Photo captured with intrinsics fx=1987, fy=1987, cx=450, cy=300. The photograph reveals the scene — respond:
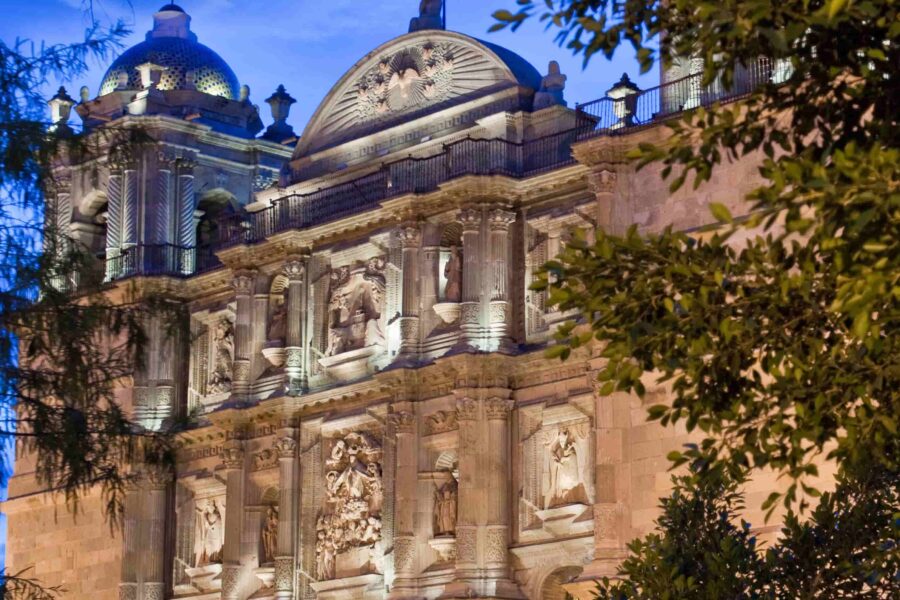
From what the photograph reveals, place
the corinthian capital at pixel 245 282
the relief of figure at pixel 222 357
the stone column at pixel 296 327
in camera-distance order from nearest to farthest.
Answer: the stone column at pixel 296 327
the corinthian capital at pixel 245 282
the relief of figure at pixel 222 357

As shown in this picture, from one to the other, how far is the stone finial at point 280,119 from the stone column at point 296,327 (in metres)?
6.19

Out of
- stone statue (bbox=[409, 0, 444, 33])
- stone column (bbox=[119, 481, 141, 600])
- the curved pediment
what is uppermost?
stone statue (bbox=[409, 0, 444, 33])

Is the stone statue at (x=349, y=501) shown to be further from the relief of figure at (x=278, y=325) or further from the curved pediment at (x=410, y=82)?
the curved pediment at (x=410, y=82)

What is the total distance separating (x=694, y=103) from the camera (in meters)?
30.5

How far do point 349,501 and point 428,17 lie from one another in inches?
361

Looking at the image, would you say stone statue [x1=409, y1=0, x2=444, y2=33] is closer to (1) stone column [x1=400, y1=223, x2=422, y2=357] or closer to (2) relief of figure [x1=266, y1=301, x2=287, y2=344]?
(1) stone column [x1=400, y1=223, x2=422, y2=357]

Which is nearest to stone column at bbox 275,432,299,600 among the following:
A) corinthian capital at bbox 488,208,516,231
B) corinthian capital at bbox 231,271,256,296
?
corinthian capital at bbox 231,271,256,296

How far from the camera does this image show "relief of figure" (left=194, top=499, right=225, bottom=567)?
38625 mm

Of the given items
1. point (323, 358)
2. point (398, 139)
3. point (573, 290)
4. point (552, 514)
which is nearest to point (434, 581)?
point (552, 514)

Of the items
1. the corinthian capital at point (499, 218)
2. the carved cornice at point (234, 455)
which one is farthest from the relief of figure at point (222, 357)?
the corinthian capital at point (499, 218)

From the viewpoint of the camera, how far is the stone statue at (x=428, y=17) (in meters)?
37.1

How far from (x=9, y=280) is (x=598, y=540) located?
1447 centimetres

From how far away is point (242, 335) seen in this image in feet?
125

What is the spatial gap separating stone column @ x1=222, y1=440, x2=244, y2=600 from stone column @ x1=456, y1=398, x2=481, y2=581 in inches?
231
